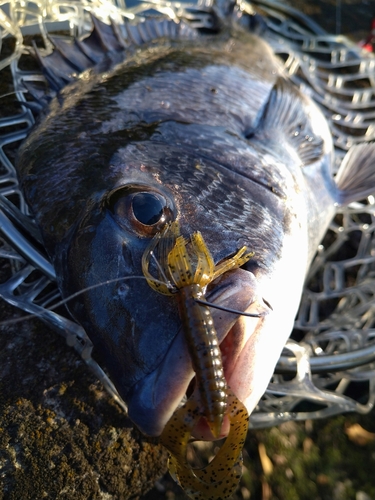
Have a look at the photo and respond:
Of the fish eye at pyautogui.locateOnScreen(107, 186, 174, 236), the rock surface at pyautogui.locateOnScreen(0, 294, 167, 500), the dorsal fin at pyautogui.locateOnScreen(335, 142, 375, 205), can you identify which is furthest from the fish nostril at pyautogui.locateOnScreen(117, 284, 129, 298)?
the dorsal fin at pyautogui.locateOnScreen(335, 142, 375, 205)

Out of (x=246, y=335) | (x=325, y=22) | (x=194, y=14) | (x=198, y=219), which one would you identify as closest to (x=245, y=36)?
(x=194, y=14)

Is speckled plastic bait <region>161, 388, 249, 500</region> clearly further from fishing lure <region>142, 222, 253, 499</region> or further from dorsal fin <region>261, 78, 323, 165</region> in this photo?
dorsal fin <region>261, 78, 323, 165</region>

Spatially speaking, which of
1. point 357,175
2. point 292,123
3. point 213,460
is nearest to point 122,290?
point 213,460

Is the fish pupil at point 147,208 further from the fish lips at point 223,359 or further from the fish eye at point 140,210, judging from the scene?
the fish lips at point 223,359

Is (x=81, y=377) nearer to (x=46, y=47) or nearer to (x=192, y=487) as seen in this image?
(x=192, y=487)

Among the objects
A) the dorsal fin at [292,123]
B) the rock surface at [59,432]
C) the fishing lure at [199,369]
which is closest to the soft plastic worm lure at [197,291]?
the fishing lure at [199,369]
